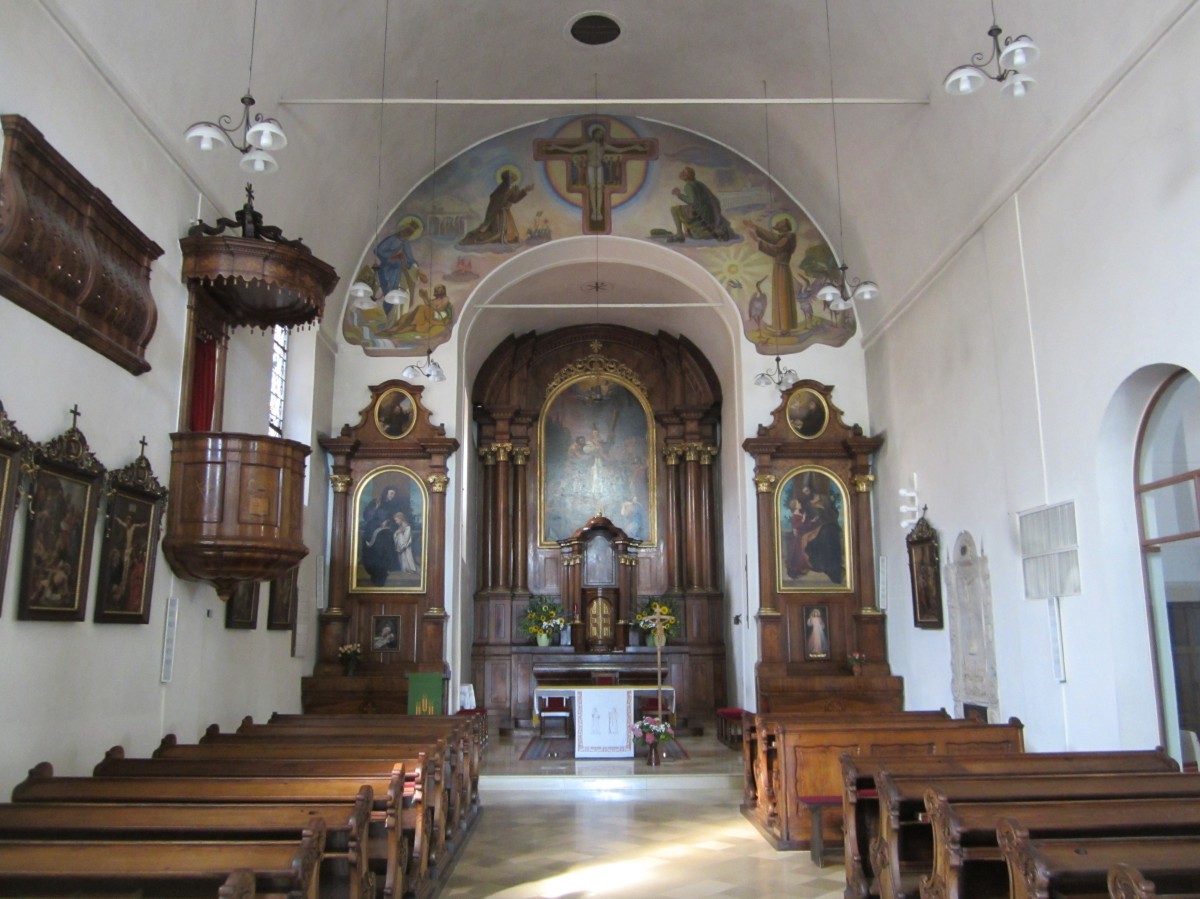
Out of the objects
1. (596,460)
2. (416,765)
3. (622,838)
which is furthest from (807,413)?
(416,765)

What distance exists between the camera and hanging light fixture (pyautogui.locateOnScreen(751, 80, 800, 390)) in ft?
41.4

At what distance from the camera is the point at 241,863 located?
4066mm

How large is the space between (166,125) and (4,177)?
247 centimetres

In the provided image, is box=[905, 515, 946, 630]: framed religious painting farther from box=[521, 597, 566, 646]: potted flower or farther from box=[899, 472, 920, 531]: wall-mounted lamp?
box=[521, 597, 566, 646]: potted flower

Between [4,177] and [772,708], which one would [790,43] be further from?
[4,177]

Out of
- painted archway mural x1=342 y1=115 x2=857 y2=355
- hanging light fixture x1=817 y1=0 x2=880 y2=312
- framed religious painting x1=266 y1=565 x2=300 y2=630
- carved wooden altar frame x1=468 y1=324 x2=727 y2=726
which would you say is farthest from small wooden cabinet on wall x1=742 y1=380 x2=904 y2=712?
framed religious painting x1=266 y1=565 x2=300 y2=630

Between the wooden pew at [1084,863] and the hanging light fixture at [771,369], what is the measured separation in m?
8.50

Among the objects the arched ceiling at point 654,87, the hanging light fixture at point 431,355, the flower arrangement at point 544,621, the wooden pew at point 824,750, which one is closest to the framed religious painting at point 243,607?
the hanging light fixture at point 431,355

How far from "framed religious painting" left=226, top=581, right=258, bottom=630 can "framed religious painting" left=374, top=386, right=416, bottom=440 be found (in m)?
3.76

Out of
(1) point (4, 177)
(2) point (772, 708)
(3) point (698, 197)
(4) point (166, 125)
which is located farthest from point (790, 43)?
(1) point (4, 177)

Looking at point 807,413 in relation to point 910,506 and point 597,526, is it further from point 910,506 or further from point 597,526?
point 597,526

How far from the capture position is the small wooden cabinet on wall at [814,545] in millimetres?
12828

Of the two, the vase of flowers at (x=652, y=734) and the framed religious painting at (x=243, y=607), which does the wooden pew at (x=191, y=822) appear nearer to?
the framed religious painting at (x=243, y=607)

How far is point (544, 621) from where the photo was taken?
1543cm
